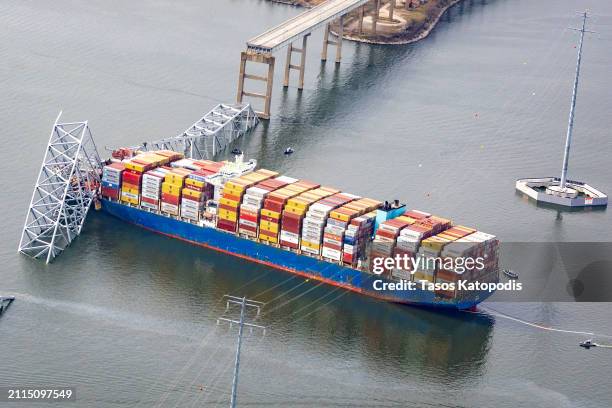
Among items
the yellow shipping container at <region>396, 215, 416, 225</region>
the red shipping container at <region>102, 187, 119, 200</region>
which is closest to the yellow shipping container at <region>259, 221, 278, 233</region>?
the yellow shipping container at <region>396, 215, 416, 225</region>

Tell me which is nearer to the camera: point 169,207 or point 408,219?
point 408,219

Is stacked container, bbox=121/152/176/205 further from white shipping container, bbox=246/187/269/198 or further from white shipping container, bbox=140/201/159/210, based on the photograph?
white shipping container, bbox=246/187/269/198

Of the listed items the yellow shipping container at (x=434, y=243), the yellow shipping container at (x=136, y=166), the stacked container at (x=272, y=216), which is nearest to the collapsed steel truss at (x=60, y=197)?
the yellow shipping container at (x=136, y=166)

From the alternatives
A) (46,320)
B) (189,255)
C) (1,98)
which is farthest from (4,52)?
(46,320)

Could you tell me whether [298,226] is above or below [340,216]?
below

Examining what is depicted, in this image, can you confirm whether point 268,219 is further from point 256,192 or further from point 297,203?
point 297,203

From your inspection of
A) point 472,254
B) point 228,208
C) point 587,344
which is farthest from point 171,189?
point 587,344

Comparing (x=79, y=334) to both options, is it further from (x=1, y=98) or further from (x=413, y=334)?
(x=1, y=98)
